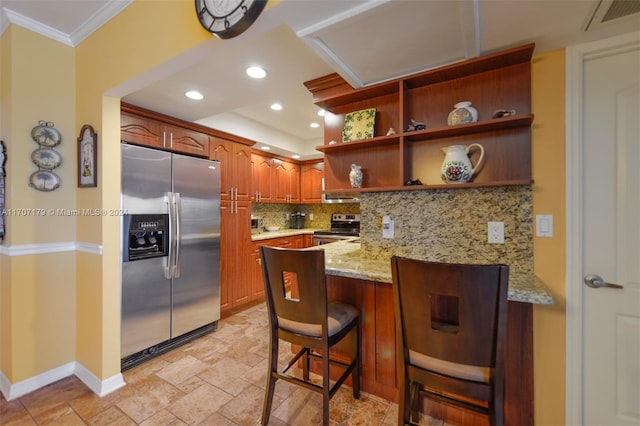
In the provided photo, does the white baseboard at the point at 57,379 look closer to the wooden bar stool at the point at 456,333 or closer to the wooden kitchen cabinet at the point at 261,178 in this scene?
the wooden bar stool at the point at 456,333

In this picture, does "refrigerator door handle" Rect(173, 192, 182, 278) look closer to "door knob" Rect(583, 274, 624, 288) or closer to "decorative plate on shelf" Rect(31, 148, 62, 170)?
"decorative plate on shelf" Rect(31, 148, 62, 170)

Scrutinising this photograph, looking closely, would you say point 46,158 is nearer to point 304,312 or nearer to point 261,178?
point 304,312

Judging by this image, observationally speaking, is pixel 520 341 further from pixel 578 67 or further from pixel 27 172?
pixel 27 172

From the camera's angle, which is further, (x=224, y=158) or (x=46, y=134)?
(x=224, y=158)

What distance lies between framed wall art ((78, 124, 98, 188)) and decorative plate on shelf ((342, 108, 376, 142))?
178cm

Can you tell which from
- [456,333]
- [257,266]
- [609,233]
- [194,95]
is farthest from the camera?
[257,266]

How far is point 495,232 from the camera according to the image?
1.61 meters

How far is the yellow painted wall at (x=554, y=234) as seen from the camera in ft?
4.58

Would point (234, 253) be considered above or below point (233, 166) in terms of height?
below

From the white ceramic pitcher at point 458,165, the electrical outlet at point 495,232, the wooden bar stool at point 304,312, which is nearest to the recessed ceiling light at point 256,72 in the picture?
the wooden bar stool at point 304,312

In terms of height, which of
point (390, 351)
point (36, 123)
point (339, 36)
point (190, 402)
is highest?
point (339, 36)

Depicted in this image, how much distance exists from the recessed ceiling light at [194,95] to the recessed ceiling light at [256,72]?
1.83ft

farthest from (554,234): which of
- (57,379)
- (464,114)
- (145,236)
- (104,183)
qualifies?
(57,379)

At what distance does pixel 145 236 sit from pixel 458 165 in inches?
99.1
